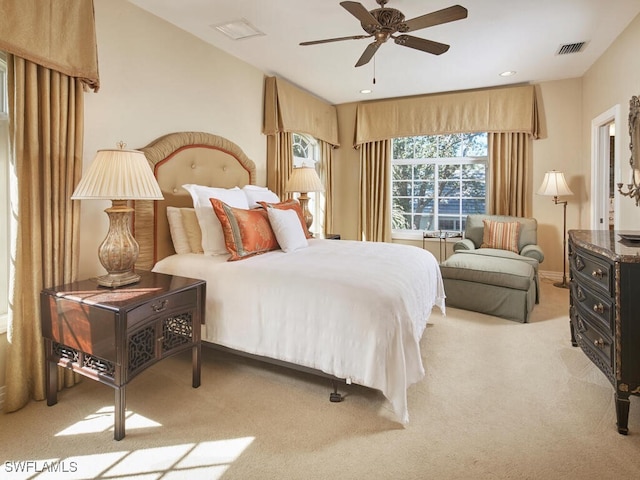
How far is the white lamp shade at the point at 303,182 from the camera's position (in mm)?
4223

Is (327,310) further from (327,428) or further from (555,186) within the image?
(555,186)

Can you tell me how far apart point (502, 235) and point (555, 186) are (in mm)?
822

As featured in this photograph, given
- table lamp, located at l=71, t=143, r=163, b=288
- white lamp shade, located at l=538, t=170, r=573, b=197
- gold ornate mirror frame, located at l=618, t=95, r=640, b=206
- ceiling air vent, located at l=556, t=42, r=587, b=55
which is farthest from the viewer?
white lamp shade, located at l=538, t=170, r=573, b=197

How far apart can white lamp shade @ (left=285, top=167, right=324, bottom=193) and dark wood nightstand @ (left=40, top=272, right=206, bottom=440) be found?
7.32 feet

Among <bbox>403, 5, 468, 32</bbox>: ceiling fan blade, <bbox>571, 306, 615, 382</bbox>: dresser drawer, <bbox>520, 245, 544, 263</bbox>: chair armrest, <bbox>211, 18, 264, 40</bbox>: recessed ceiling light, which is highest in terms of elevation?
<bbox>211, 18, 264, 40</bbox>: recessed ceiling light

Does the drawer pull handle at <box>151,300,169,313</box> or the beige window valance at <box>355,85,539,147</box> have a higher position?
the beige window valance at <box>355,85,539,147</box>

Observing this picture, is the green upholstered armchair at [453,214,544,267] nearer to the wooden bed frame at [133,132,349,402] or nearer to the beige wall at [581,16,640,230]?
the beige wall at [581,16,640,230]

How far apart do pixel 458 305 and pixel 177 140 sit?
301cm

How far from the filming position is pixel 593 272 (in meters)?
2.04

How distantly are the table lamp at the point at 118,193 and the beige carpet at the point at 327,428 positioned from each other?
2.38 ft

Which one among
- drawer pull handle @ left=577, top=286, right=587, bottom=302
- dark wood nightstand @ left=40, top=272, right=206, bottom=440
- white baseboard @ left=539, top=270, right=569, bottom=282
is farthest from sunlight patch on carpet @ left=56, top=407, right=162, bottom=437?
white baseboard @ left=539, top=270, right=569, bottom=282

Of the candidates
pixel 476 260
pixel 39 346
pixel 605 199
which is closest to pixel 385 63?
pixel 476 260

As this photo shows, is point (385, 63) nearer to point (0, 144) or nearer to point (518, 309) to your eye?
point (518, 309)

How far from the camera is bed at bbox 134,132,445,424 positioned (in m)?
1.85
